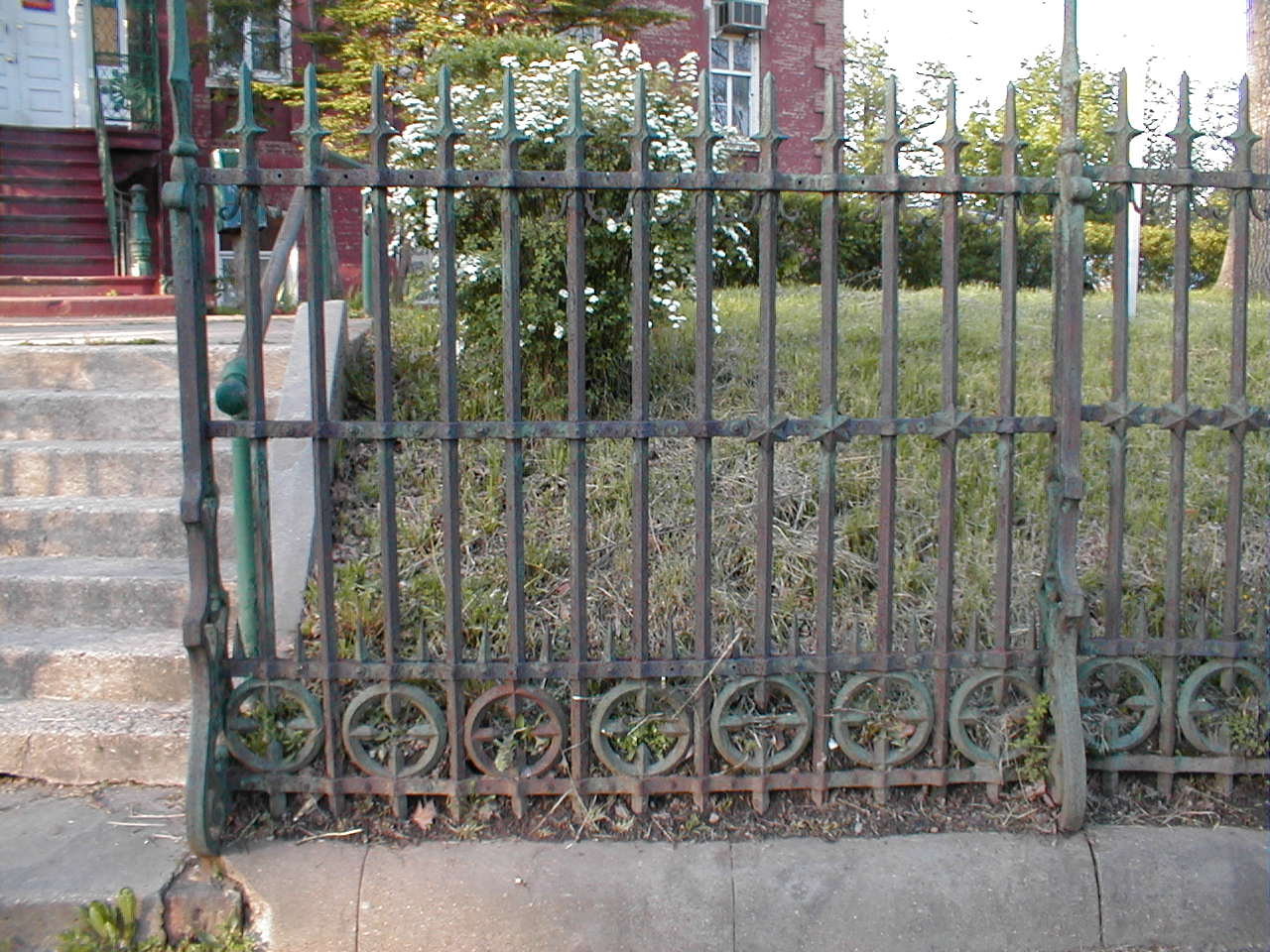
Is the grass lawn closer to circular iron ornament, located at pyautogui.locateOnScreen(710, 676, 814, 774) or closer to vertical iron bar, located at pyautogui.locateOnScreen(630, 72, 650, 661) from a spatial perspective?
vertical iron bar, located at pyautogui.locateOnScreen(630, 72, 650, 661)

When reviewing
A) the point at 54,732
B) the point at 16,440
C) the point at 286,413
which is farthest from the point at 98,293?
the point at 54,732

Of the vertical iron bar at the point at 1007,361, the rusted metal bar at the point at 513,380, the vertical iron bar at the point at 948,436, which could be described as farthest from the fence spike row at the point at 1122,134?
the rusted metal bar at the point at 513,380

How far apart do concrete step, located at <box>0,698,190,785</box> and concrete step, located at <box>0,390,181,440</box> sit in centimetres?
175

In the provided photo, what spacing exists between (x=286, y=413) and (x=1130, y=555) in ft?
10.3

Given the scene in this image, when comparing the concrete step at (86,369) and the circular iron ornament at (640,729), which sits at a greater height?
the concrete step at (86,369)

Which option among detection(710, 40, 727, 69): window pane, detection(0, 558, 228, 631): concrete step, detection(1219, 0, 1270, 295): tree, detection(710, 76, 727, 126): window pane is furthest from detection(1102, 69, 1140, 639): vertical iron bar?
detection(710, 40, 727, 69): window pane

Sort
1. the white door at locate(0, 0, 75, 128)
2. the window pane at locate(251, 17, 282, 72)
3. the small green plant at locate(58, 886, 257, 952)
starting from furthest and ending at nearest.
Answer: the window pane at locate(251, 17, 282, 72)
the white door at locate(0, 0, 75, 128)
the small green plant at locate(58, 886, 257, 952)

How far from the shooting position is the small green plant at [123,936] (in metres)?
2.97

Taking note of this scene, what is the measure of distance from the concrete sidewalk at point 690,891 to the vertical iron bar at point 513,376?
63 centimetres

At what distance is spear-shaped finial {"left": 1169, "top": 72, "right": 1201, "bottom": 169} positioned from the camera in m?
3.37

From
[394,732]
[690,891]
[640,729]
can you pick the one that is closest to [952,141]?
[640,729]

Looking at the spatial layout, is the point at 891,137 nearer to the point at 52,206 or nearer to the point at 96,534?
the point at 96,534

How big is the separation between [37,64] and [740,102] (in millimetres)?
10333

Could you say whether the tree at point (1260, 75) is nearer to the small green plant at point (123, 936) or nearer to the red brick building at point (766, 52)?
the red brick building at point (766, 52)
